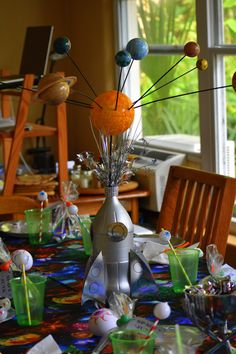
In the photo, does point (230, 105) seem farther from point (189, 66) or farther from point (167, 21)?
point (167, 21)

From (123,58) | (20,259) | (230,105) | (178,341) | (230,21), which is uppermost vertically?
(230,21)

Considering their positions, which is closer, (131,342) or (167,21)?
(131,342)

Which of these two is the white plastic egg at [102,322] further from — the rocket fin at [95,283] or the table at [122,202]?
the table at [122,202]

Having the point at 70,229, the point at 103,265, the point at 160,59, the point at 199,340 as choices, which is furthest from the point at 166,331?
the point at 160,59

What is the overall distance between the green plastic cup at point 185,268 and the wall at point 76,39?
2.53m

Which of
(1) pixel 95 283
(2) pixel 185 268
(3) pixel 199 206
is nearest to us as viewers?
(1) pixel 95 283

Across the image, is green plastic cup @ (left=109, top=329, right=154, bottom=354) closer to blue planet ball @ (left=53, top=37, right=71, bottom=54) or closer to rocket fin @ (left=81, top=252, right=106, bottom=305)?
rocket fin @ (left=81, top=252, right=106, bottom=305)

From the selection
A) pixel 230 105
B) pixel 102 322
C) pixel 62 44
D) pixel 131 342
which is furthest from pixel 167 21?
pixel 131 342

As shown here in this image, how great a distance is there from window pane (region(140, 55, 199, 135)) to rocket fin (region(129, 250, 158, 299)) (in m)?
1.90

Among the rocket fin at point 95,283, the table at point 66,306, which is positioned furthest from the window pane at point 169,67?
the rocket fin at point 95,283

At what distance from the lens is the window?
3592 millimetres

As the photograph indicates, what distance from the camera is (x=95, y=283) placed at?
200 centimetres

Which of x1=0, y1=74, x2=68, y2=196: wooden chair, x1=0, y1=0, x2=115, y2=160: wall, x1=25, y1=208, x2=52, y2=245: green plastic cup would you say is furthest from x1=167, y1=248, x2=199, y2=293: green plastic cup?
x1=0, y1=0, x2=115, y2=160: wall

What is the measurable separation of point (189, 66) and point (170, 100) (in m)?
0.34
